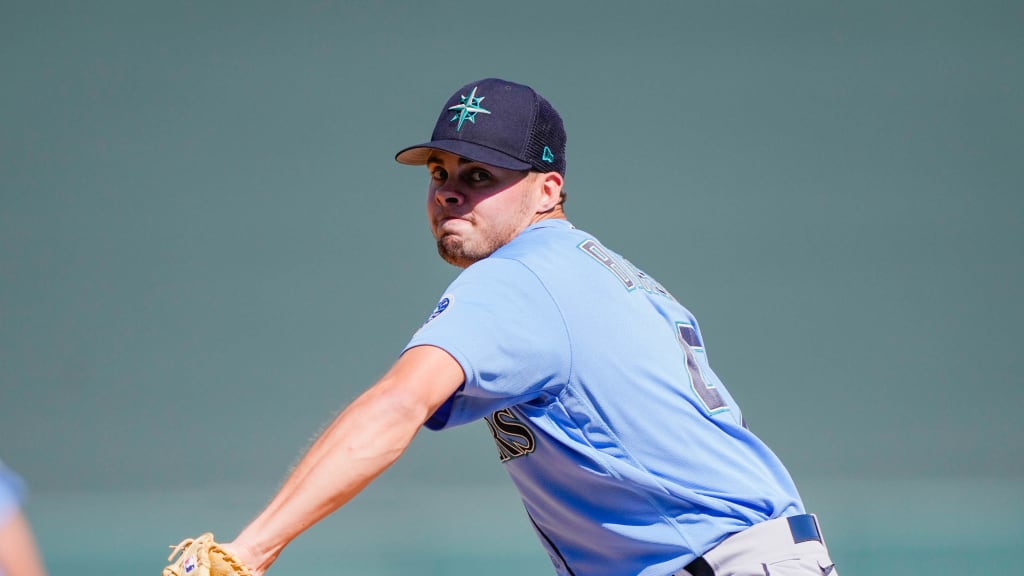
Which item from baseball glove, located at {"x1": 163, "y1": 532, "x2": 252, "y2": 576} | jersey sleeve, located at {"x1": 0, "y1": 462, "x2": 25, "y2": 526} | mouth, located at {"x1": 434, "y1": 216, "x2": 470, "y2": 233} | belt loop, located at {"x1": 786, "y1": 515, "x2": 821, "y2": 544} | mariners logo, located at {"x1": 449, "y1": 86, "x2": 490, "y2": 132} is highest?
mariners logo, located at {"x1": 449, "y1": 86, "x2": 490, "y2": 132}

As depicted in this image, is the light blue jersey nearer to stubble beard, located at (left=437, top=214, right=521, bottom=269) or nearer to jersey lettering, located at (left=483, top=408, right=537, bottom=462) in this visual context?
jersey lettering, located at (left=483, top=408, right=537, bottom=462)

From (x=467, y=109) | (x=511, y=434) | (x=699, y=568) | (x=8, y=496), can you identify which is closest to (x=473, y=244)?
(x=467, y=109)

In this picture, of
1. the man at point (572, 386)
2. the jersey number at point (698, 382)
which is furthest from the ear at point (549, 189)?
the jersey number at point (698, 382)

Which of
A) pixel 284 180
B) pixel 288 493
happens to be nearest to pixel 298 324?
pixel 284 180

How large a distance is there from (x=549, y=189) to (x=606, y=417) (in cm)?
54

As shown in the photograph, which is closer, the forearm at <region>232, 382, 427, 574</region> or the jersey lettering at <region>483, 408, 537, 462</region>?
the forearm at <region>232, 382, 427, 574</region>

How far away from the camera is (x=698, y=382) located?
206 cm

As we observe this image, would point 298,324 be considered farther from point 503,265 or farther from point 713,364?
point 503,265

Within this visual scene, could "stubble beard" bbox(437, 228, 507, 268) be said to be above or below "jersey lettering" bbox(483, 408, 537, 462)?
above

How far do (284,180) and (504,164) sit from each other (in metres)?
4.66

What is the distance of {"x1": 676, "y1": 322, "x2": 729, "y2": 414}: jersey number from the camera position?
2045mm

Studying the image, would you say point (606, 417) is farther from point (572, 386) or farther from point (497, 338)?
point (497, 338)

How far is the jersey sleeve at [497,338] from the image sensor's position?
171 centimetres

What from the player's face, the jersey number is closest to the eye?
the player's face
